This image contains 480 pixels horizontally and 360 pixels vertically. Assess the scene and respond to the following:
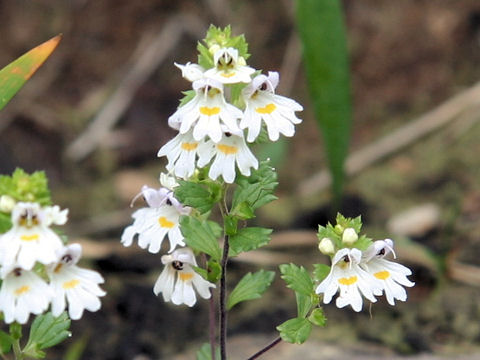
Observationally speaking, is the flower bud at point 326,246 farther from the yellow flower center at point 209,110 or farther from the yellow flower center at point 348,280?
the yellow flower center at point 209,110

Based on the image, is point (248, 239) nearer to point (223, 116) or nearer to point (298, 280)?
point (298, 280)

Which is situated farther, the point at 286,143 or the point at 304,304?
the point at 286,143

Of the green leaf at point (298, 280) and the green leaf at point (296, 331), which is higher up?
the green leaf at point (298, 280)

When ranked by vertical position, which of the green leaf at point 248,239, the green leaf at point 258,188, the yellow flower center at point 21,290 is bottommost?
the yellow flower center at point 21,290

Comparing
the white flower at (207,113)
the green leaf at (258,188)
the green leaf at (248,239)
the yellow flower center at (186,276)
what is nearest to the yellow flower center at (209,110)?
the white flower at (207,113)

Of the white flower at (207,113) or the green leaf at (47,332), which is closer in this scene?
the white flower at (207,113)

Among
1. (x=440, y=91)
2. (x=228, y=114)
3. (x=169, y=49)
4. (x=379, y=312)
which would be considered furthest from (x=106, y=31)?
(x=228, y=114)

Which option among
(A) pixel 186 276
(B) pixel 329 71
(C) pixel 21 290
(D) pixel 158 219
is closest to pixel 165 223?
(D) pixel 158 219
